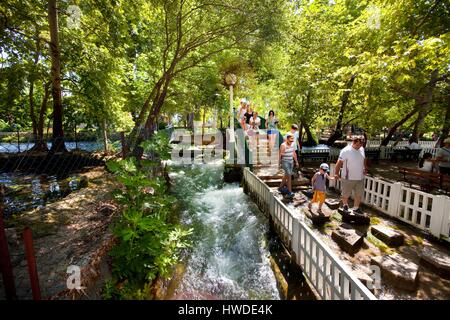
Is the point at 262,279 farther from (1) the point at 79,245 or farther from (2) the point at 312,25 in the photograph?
(2) the point at 312,25

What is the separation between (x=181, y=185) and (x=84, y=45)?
6.93m

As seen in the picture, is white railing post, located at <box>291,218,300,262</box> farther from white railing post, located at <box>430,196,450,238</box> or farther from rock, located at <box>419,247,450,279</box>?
white railing post, located at <box>430,196,450,238</box>

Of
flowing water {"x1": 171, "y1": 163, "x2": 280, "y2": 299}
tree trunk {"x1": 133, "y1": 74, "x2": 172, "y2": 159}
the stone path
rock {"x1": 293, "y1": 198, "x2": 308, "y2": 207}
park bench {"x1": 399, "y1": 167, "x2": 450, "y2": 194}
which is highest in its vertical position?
tree trunk {"x1": 133, "y1": 74, "x2": 172, "y2": 159}

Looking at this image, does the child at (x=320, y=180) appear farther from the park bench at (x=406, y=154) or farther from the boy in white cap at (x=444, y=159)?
the park bench at (x=406, y=154)

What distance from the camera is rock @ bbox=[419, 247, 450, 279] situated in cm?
395

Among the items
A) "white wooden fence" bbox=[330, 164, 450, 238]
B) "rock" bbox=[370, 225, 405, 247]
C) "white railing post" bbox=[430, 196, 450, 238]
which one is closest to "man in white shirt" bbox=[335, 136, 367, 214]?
"rock" bbox=[370, 225, 405, 247]

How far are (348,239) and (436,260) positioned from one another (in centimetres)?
137

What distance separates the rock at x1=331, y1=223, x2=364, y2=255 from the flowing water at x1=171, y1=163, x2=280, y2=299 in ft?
5.05

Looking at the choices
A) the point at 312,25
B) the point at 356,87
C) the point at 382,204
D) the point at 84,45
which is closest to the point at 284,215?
the point at 382,204

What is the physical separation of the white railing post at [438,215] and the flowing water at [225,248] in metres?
3.67

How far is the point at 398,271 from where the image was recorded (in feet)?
12.6

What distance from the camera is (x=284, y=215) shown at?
5426 mm

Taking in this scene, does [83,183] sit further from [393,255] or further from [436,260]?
[436,260]

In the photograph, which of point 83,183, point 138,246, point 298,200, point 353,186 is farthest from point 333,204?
point 83,183
